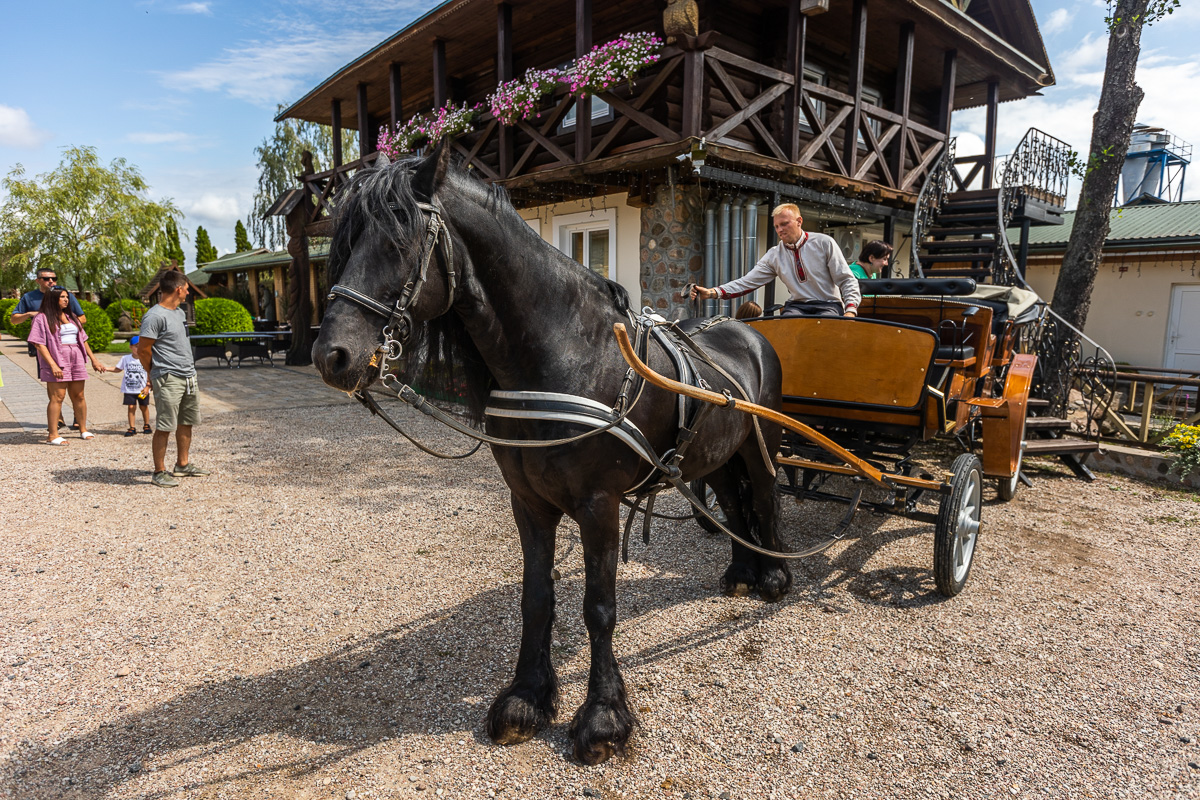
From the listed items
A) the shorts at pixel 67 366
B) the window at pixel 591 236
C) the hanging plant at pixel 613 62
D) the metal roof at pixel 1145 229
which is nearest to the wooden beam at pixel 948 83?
the metal roof at pixel 1145 229

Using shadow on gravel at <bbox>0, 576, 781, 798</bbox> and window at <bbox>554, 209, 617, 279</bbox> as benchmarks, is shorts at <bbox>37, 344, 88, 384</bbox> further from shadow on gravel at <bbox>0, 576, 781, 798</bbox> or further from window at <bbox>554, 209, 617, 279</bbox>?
shadow on gravel at <bbox>0, 576, 781, 798</bbox>

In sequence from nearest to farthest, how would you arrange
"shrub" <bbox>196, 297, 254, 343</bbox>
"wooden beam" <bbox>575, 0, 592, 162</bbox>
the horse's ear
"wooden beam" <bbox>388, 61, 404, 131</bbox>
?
the horse's ear
"wooden beam" <bbox>575, 0, 592, 162</bbox>
"wooden beam" <bbox>388, 61, 404, 131</bbox>
"shrub" <bbox>196, 297, 254, 343</bbox>

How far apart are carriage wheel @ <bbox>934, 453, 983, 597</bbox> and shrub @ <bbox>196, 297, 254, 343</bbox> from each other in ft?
66.9

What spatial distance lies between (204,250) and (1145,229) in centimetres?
4610

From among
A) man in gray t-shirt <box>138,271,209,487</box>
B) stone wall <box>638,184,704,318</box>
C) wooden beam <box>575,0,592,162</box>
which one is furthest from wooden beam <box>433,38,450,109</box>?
man in gray t-shirt <box>138,271,209,487</box>

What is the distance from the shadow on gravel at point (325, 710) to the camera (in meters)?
2.33

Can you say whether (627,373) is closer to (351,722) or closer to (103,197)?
(351,722)

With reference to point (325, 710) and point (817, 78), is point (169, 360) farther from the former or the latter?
point (817, 78)

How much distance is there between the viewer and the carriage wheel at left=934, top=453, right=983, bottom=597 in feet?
11.6

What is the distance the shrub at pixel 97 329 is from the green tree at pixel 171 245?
4373 millimetres

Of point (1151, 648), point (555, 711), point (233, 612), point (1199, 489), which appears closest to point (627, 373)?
point (555, 711)

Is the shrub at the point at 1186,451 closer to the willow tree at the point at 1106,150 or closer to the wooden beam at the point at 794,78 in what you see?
the willow tree at the point at 1106,150

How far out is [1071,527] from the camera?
16.5 feet

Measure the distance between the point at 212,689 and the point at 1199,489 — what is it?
8.33 meters
